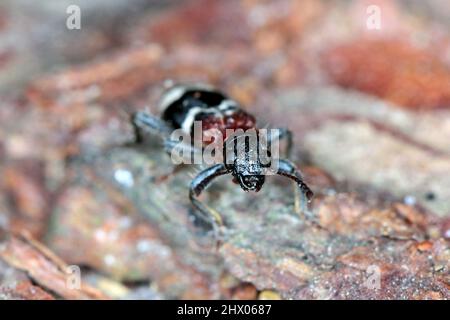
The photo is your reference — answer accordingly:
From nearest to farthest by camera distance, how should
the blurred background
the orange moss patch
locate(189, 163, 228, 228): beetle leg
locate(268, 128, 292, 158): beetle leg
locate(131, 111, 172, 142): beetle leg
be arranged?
the blurred background, locate(189, 163, 228, 228): beetle leg, locate(268, 128, 292, 158): beetle leg, locate(131, 111, 172, 142): beetle leg, the orange moss patch

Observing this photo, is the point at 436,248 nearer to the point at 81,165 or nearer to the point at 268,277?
the point at 268,277

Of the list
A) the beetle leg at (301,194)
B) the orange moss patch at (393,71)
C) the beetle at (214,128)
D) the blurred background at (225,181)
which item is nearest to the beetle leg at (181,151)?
the beetle at (214,128)

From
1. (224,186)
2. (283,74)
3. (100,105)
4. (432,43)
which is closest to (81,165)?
(100,105)

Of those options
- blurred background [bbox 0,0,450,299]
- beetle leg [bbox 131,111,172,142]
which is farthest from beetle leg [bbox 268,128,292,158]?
beetle leg [bbox 131,111,172,142]

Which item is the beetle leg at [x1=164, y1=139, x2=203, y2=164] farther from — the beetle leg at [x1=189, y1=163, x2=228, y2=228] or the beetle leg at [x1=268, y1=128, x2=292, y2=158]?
the beetle leg at [x1=268, y1=128, x2=292, y2=158]

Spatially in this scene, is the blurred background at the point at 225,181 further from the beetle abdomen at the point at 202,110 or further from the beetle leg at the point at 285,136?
the beetle abdomen at the point at 202,110
